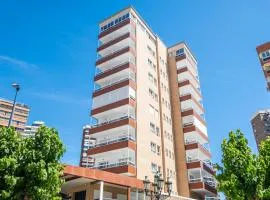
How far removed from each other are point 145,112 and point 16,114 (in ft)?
308

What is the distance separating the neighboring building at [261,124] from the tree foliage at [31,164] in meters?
114

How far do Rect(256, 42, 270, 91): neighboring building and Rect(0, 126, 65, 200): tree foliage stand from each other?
1662 inches

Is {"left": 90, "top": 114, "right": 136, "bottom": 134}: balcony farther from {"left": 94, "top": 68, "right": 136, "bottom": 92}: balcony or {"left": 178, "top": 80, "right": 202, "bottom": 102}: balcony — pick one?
{"left": 178, "top": 80, "right": 202, "bottom": 102}: balcony

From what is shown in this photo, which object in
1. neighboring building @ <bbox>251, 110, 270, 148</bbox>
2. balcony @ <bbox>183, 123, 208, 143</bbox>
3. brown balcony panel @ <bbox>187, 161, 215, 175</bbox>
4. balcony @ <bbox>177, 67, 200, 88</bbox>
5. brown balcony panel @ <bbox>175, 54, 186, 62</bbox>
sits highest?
neighboring building @ <bbox>251, 110, 270, 148</bbox>

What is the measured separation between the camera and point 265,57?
5234 centimetres

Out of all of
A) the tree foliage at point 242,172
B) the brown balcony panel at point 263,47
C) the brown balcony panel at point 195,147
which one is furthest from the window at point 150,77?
the tree foliage at point 242,172

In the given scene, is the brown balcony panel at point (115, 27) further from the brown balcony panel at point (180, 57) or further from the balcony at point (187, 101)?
the balcony at point (187, 101)

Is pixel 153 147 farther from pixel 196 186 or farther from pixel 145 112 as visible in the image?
pixel 196 186

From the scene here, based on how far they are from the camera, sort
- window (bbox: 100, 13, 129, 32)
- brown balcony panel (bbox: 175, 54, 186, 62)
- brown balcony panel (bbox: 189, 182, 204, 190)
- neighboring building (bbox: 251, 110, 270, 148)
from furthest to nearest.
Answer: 1. neighboring building (bbox: 251, 110, 270, 148)
2. brown balcony panel (bbox: 175, 54, 186, 62)
3. window (bbox: 100, 13, 129, 32)
4. brown balcony panel (bbox: 189, 182, 204, 190)

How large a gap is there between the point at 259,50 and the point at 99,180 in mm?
41230

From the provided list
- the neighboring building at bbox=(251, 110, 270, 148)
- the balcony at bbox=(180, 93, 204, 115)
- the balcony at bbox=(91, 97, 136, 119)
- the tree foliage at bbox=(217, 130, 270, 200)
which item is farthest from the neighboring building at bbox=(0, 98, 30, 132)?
the tree foliage at bbox=(217, 130, 270, 200)

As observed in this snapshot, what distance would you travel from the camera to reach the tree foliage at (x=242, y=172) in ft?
65.6

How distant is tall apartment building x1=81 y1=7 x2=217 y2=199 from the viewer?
3562cm

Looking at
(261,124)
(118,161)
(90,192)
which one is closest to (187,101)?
(118,161)
